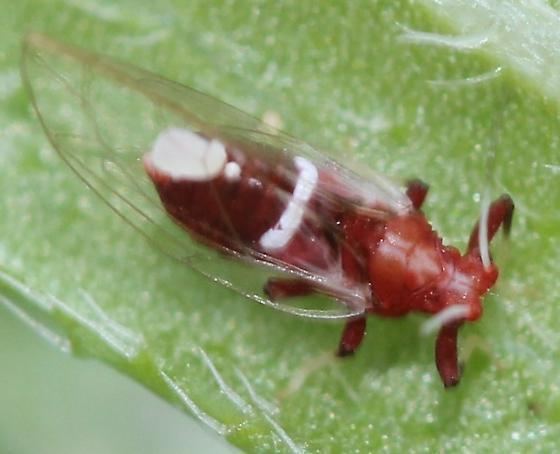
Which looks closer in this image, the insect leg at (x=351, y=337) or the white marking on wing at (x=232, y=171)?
the white marking on wing at (x=232, y=171)

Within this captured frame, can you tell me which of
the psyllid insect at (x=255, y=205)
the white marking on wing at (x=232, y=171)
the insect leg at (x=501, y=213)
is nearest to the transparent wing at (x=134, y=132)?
the psyllid insect at (x=255, y=205)

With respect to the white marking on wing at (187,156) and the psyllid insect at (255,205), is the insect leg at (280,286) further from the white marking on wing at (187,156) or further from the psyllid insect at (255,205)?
the white marking on wing at (187,156)

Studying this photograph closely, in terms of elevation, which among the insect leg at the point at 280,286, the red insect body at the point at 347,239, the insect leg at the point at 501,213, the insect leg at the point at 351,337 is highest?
the insect leg at the point at 501,213

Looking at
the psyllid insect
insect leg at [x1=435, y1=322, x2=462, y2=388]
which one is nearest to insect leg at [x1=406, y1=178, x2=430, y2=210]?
the psyllid insect

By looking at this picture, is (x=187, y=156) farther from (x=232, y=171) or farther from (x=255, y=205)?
(x=255, y=205)

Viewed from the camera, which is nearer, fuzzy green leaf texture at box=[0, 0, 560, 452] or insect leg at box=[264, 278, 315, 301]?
fuzzy green leaf texture at box=[0, 0, 560, 452]

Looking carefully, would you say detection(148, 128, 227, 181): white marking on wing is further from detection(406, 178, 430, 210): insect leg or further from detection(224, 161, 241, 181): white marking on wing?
detection(406, 178, 430, 210): insect leg

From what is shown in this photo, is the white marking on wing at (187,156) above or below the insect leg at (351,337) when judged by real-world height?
above

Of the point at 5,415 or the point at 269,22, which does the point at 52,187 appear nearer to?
A: the point at 269,22

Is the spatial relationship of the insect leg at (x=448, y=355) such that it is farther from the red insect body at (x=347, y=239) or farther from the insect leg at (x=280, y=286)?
the insect leg at (x=280, y=286)
